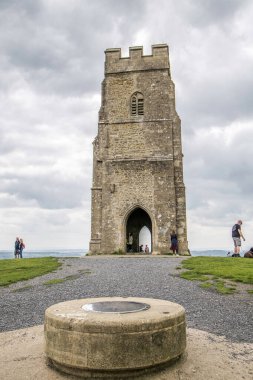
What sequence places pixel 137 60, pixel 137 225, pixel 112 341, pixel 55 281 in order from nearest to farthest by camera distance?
pixel 112 341 → pixel 55 281 → pixel 137 60 → pixel 137 225

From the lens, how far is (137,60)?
953 inches

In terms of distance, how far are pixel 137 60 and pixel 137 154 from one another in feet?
22.9

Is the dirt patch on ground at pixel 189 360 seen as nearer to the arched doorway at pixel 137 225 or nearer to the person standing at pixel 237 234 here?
the person standing at pixel 237 234

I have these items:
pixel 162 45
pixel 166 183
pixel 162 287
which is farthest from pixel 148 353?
pixel 162 45

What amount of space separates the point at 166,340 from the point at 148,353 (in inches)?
11.5

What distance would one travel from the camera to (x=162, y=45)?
24.1 metres

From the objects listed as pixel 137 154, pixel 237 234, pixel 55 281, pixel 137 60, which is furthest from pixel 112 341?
pixel 137 60

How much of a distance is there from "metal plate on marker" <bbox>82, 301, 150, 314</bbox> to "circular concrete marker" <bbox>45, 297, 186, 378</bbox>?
0.23 meters

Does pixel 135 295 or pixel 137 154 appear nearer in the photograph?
pixel 135 295

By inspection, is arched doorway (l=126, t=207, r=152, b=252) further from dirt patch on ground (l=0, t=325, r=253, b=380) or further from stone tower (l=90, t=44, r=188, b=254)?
dirt patch on ground (l=0, t=325, r=253, b=380)

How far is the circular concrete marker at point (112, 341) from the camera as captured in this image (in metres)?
3.80

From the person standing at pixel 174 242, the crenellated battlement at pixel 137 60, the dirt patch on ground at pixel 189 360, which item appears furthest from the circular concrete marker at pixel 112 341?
the crenellated battlement at pixel 137 60

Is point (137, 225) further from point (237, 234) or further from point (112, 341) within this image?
point (112, 341)

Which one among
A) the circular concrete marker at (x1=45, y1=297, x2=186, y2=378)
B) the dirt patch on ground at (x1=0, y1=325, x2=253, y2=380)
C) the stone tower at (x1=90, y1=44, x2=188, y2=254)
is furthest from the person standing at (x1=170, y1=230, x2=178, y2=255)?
the circular concrete marker at (x1=45, y1=297, x2=186, y2=378)
